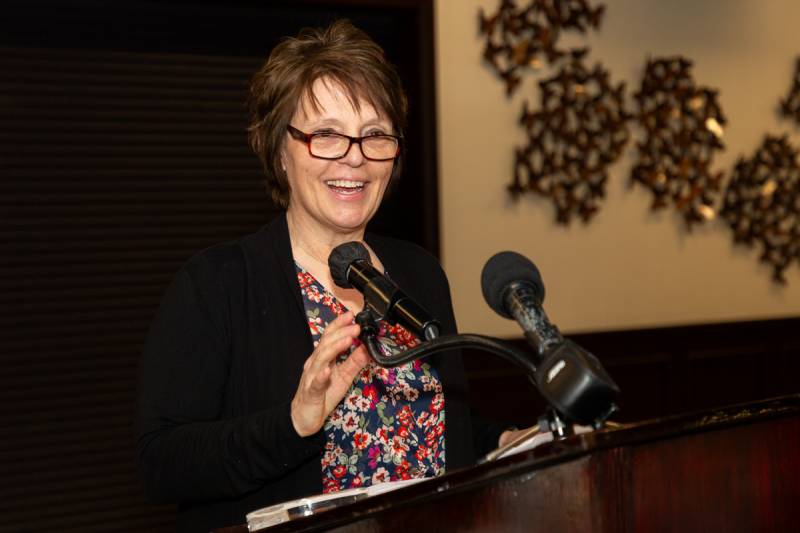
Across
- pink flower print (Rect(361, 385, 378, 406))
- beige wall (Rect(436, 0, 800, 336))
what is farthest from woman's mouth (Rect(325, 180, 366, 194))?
beige wall (Rect(436, 0, 800, 336))

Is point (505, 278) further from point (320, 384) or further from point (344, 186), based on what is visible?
point (344, 186)

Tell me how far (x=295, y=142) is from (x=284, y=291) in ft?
0.89

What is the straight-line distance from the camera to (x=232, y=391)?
1.56 metres

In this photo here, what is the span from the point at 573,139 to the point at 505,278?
3199 mm

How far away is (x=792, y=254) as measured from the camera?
15.4 ft

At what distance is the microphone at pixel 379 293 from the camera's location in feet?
3.54

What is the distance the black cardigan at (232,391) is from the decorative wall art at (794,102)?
3.53 metres

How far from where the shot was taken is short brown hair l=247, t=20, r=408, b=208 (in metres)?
1.68

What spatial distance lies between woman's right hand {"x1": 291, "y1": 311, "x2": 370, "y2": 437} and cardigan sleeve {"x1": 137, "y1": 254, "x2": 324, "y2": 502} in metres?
0.03

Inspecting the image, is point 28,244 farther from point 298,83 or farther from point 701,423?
point 701,423

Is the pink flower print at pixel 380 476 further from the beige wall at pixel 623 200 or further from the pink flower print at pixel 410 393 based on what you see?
the beige wall at pixel 623 200

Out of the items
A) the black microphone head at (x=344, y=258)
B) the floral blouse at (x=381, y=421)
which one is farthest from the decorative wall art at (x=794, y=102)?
the black microphone head at (x=344, y=258)

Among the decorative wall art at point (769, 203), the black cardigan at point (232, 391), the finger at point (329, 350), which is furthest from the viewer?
the decorative wall art at point (769, 203)

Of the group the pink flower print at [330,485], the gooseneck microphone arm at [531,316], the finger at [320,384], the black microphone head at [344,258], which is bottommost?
the pink flower print at [330,485]
